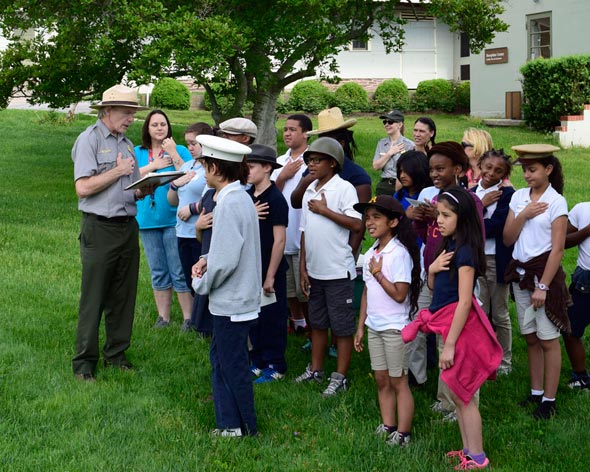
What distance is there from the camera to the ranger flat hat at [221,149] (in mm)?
5442

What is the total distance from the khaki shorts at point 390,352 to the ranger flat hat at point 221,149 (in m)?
1.50

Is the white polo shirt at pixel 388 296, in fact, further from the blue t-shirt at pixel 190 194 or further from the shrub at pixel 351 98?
the shrub at pixel 351 98


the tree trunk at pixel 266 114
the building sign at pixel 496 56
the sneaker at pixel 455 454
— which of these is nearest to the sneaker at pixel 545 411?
the sneaker at pixel 455 454

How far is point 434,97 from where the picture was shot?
3303 cm

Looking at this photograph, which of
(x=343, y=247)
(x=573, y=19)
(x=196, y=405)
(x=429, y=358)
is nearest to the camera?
(x=196, y=405)

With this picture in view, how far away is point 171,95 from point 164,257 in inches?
1001

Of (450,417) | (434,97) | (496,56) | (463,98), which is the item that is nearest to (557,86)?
(496,56)

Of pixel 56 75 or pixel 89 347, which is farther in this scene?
pixel 56 75

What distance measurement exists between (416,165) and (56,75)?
10970mm

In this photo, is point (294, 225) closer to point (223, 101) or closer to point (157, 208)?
point (157, 208)

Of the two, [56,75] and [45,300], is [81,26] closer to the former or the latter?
[56,75]

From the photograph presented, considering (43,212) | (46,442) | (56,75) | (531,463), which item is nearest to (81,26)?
(56,75)

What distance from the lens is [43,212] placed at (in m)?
14.5

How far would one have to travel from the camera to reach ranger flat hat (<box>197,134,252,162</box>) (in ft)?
17.9
